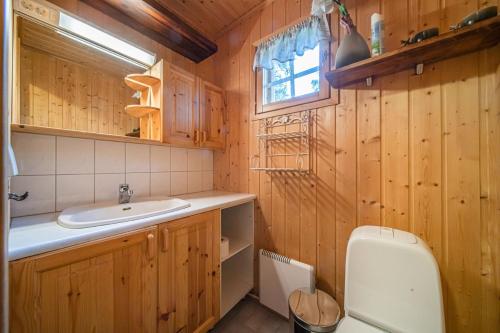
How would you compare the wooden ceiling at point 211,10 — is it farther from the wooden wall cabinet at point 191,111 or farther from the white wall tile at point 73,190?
the white wall tile at point 73,190

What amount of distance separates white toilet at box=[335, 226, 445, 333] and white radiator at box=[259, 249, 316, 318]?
385 mm

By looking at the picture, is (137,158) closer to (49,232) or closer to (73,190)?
(73,190)

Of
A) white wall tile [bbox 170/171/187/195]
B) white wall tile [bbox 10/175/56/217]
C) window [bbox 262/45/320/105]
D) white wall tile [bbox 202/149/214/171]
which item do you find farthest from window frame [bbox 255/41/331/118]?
white wall tile [bbox 10/175/56/217]

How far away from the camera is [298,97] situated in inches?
57.4

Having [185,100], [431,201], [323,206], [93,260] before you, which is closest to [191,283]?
[93,260]

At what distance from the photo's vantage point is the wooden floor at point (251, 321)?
1.33m

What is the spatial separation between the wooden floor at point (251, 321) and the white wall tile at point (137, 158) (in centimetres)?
133

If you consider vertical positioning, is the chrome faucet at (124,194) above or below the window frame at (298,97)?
below

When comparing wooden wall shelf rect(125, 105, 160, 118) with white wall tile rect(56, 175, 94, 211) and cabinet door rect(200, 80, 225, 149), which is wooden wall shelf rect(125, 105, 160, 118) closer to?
cabinet door rect(200, 80, 225, 149)

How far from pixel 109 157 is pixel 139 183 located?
11.1 inches

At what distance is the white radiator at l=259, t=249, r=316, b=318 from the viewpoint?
132cm

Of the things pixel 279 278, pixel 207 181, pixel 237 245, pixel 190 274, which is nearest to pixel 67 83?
pixel 207 181

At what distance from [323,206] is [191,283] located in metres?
1.02

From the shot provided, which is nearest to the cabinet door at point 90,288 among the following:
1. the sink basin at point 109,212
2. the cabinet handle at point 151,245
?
the cabinet handle at point 151,245
